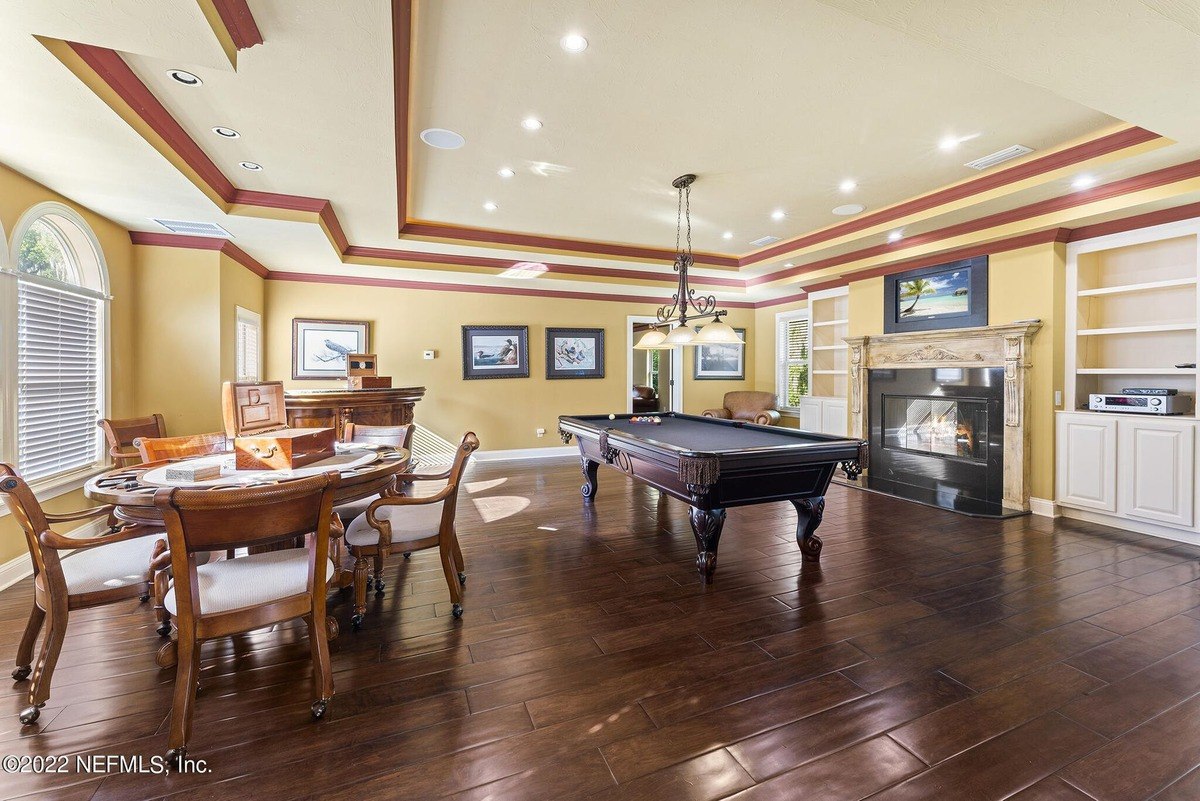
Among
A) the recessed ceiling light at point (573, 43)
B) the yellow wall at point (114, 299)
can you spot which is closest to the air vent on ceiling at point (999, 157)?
the recessed ceiling light at point (573, 43)

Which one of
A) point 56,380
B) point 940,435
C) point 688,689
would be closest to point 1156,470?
point 940,435

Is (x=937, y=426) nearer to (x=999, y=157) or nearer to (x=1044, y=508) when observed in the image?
(x=1044, y=508)

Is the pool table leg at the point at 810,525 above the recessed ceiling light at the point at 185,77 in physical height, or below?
below

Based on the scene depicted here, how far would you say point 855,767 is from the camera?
1.63 m

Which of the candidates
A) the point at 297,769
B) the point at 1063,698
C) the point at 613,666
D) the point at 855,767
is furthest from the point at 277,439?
the point at 1063,698

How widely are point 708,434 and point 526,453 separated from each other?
13.4ft

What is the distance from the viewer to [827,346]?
24.0 feet

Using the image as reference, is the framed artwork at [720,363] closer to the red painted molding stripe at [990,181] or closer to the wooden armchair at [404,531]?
the red painted molding stripe at [990,181]

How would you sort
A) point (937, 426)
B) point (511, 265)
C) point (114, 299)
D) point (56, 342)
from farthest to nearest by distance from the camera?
point (511, 265), point (937, 426), point (114, 299), point (56, 342)

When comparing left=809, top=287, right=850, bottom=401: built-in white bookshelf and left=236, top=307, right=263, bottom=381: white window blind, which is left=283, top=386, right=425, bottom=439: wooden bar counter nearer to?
left=236, top=307, right=263, bottom=381: white window blind

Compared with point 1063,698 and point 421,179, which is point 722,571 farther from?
point 421,179

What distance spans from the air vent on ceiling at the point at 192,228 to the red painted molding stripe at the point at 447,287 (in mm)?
1756

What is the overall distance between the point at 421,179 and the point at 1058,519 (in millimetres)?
6177

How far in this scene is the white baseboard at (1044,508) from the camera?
4.56m
